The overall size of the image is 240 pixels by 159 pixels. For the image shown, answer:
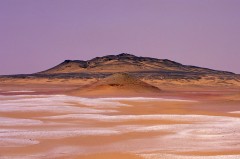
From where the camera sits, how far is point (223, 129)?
1830 cm

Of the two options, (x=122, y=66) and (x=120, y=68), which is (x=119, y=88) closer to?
(x=120, y=68)

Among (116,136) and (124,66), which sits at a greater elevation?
(124,66)

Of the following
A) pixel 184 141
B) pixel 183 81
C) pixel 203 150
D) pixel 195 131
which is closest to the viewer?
pixel 203 150

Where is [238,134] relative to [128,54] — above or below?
below

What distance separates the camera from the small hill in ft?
172

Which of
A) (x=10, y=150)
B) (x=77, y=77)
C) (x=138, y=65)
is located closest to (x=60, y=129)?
(x=10, y=150)

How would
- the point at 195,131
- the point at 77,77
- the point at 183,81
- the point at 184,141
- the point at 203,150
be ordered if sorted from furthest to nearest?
1. the point at 77,77
2. the point at 183,81
3. the point at 195,131
4. the point at 184,141
5. the point at 203,150

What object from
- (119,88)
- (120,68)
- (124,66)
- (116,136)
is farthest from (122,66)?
(116,136)

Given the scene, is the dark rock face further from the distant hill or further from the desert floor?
the desert floor

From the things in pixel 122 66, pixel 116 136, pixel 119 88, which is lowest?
pixel 116 136

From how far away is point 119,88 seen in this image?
53812 millimetres

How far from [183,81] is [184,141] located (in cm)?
8481

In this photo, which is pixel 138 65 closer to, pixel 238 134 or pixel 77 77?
pixel 77 77

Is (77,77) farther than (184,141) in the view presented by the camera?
Yes
